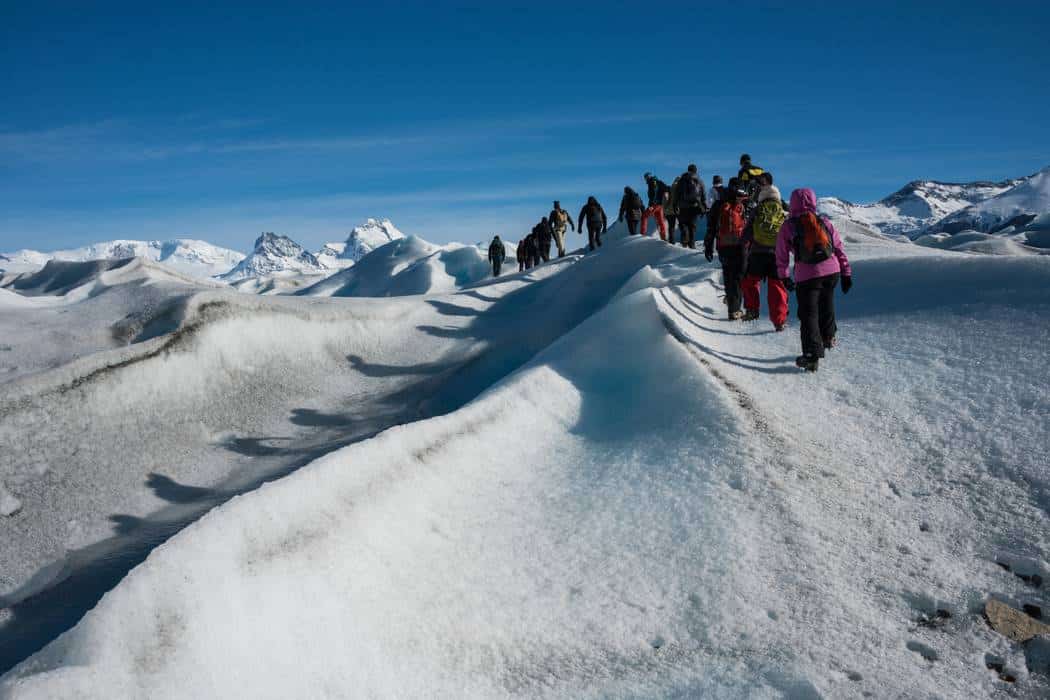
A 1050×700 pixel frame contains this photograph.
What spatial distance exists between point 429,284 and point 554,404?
124 feet

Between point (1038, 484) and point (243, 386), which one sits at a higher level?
point (243, 386)

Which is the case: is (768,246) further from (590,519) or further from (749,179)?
(590,519)

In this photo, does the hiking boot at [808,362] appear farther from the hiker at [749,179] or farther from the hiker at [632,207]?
the hiker at [632,207]

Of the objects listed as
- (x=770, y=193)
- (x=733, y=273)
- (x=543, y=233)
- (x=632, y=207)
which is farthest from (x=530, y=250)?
(x=770, y=193)

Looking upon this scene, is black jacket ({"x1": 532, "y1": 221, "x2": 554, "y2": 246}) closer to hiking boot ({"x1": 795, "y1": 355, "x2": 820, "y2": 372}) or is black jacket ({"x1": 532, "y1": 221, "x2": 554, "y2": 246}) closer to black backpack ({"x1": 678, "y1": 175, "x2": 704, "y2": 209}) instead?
black backpack ({"x1": 678, "y1": 175, "x2": 704, "y2": 209})

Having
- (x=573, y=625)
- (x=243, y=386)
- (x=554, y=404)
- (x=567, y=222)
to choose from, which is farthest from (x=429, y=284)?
(x=573, y=625)

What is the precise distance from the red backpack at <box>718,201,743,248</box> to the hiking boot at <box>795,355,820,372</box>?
3083 millimetres

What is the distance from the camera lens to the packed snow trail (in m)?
5.45

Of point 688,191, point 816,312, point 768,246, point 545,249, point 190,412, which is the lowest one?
point 190,412

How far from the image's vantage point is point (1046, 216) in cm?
5631

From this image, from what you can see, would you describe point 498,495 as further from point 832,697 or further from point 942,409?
point 942,409

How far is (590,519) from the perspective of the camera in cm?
413

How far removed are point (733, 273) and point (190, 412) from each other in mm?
7415

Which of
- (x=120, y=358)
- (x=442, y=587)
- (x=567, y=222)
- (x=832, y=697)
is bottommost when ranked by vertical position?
(x=832, y=697)
